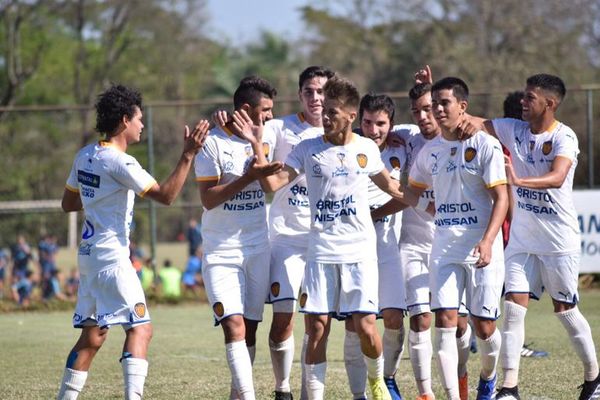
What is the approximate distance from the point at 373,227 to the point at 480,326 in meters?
1.01

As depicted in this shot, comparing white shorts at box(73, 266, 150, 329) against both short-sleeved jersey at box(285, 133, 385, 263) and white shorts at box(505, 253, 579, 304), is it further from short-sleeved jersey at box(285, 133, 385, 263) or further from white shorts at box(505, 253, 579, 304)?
white shorts at box(505, 253, 579, 304)

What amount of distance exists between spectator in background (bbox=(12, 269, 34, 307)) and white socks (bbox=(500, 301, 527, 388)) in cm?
1141

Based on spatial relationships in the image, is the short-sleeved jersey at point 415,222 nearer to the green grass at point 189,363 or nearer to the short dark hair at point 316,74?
the short dark hair at point 316,74

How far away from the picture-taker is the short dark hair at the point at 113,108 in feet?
24.7

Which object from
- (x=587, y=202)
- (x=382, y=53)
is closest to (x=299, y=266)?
(x=587, y=202)

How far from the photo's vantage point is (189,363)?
1125 cm

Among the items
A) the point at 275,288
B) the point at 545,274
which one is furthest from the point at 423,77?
the point at 275,288

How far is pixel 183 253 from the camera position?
32875 mm

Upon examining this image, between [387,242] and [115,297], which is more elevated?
[387,242]

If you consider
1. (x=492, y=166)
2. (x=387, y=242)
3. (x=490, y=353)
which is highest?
(x=492, y=166)

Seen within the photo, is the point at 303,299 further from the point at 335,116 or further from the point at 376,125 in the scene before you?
the point at 376,125

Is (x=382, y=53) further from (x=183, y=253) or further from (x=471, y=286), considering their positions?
(x=471, y=286)

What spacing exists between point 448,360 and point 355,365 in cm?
66

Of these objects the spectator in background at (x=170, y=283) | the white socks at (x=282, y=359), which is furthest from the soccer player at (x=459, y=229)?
the spectator in background at (x=170, y=283)
